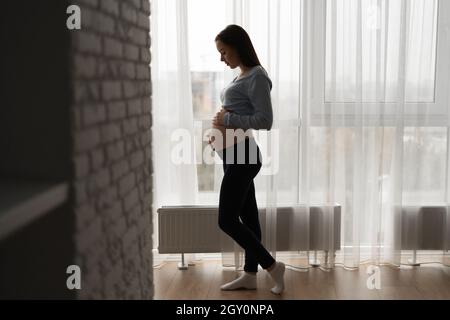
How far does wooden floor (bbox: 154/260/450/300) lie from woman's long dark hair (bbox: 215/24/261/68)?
1310 millimetres

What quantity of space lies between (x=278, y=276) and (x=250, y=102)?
39.4 inches

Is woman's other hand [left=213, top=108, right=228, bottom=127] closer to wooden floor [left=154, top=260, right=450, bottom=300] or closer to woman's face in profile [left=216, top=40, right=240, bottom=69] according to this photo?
woman's face in profile [left=216, top=40, right=240, bottom=69]

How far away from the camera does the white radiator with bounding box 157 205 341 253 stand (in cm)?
369

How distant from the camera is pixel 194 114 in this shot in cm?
373

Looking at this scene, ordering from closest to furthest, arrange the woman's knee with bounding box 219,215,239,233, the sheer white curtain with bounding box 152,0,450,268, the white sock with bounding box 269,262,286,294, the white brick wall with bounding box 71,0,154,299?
the white brick wall with bounding box 71,0,154,299, the woman's knee with bounding box 219,215,239,233, the white sock with bounding box 269,262,286,294, the sheer white curtain with bounding box 152,0,450,268

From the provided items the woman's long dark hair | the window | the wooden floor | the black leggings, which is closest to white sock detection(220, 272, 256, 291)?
the wooden floor

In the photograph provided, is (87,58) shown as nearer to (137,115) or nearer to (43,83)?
(43,83)

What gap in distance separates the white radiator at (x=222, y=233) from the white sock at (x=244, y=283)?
397 mm

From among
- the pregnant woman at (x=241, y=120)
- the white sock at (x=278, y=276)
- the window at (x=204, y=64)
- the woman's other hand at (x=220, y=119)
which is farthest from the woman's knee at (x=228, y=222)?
→ the window at (x=204, y=64)

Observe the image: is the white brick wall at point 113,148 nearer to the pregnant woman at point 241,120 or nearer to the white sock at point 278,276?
the pregnant woman at point 241,120

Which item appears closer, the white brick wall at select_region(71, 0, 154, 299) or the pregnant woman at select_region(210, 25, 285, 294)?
the white brick wall at select_region(71, 0, 154, 299)

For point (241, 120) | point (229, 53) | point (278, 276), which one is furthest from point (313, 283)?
point (229, 53)

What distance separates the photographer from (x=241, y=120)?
9.91 ft

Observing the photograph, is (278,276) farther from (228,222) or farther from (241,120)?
(241,120)
